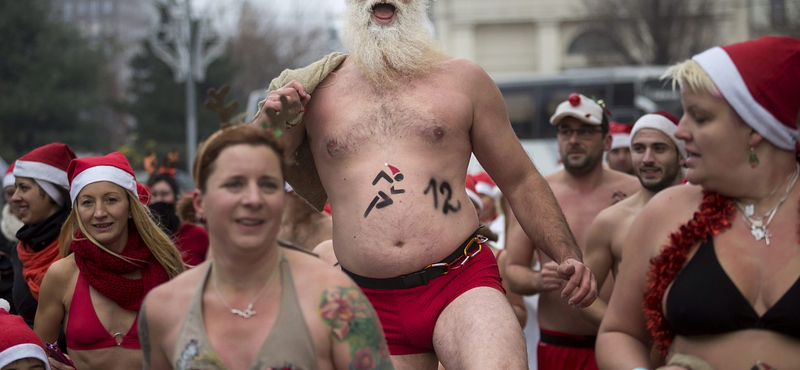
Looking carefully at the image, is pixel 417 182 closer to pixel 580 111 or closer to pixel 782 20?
pixel 580 111

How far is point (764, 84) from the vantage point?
320 cm

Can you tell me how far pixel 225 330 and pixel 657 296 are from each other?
152 centimetres

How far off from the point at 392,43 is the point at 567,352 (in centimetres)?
293

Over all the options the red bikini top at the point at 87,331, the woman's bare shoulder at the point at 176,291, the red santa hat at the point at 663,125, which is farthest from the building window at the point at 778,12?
the woman's bare shoulder at the point at 176,291

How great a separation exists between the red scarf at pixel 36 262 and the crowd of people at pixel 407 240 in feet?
0.04

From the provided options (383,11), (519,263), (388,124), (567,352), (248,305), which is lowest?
(567,352)

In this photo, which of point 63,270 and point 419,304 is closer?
point 419,304

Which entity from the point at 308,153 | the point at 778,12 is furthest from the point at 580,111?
Answer: the point at 778,12

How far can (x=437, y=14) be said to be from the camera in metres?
48.9

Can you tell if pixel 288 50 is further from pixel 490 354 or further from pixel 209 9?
pixel 490 354

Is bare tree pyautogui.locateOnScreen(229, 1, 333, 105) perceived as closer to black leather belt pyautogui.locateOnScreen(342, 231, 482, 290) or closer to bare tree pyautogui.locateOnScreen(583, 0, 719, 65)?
bare tree pyautogui.locateOnScreen(583, 0, 719, 65)

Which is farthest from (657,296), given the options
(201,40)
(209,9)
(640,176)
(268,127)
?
(209,9)

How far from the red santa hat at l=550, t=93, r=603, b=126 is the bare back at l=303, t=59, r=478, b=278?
100 inches

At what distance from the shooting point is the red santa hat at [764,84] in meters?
3.20
